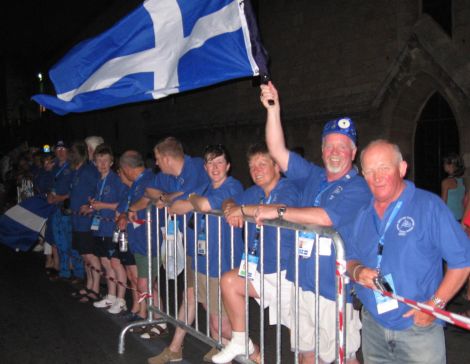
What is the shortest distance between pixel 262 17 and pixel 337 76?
393 centimetres

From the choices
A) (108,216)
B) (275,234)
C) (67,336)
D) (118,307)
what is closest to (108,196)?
(108,216)

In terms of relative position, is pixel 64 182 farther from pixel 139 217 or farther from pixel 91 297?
pixel 139 217

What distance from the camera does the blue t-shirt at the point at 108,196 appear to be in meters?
6.37

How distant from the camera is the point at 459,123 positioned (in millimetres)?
9547

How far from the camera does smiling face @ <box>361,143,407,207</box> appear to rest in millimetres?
2838

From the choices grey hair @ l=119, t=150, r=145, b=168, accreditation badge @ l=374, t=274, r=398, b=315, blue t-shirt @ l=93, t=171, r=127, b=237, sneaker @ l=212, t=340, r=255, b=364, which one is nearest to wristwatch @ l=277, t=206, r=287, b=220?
accreditation badge @ l=374, t=274, r=398, b=315

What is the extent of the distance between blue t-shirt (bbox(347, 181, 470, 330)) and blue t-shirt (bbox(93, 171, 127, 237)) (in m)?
4.19

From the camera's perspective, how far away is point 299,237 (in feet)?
11.3

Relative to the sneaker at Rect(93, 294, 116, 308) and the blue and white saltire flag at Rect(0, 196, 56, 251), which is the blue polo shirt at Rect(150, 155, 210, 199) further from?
Result: the blue and white saltire flag at Rect(0, 196, 56, 251)

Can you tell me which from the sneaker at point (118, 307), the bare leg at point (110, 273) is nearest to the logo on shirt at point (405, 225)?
the sneaker at point (118, 307)

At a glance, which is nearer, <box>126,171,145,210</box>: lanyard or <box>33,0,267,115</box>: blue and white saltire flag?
<box>33,0,267,115</box>: blue and white saltire flag

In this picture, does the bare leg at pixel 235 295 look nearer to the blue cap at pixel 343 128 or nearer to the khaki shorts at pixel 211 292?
the khaki shorts at pixel 211 292

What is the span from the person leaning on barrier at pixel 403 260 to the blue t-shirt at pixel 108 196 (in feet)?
13.4

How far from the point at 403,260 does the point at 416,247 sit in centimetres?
10
